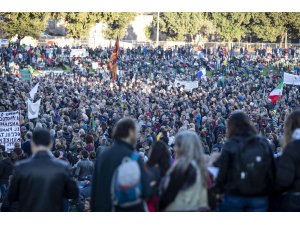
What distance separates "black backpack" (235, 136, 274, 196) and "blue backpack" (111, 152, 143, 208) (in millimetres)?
677

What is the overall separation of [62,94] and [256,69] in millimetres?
17197

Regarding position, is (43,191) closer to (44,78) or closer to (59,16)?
(44,78)

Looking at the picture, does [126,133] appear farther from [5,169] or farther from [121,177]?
[5,169]

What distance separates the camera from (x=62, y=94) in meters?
22.5

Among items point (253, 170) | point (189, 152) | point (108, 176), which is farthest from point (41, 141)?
point (253, 170)

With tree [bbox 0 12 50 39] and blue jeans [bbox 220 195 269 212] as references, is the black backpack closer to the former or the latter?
blue jeans [bbox 220 195 269 212]

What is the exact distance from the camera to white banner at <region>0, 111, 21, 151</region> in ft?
38.2

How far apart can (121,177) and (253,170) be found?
880mm

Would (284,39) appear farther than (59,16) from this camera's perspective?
Yes

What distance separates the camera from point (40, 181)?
14.3 feet

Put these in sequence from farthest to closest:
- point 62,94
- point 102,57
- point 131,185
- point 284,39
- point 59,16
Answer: point 284,39 < point 59,16 < point 102,57 < point 62,94 < point 131,185

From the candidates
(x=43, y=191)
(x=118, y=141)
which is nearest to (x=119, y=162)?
(x=118, y=141)

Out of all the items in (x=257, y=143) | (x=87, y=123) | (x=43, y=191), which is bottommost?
(x=87, y=123)

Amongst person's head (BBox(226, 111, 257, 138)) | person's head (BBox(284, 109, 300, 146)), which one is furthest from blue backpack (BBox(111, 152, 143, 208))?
person's head (BBox(284, 109, 300, 146))
